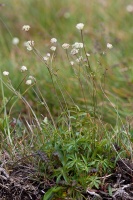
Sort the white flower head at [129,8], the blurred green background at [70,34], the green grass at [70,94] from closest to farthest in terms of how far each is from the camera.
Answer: the green grass at [70,94], the blurred green background at [70,34], the white flower head at [129,8]

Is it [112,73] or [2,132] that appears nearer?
[2,132]

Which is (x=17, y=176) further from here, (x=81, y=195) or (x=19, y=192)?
(x=81, y=195)

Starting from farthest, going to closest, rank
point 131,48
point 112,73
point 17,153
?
point 131,48, point 112,73, point 17,153

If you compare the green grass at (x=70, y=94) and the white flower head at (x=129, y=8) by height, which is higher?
the white flower head at (x=129, y=8)

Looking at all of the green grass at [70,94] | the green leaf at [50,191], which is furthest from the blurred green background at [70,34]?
the green leaf at [50,191]

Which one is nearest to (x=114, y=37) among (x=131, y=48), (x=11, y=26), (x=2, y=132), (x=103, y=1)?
(x=131, y=48)

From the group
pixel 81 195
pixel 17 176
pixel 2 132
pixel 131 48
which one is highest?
pixel 131 48

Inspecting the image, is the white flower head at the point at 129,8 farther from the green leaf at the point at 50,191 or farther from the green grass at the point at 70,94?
the green leaf at the point at 50,191

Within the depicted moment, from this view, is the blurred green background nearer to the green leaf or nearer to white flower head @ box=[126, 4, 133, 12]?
white flower head @ box=[126, 4, 133, 12]
